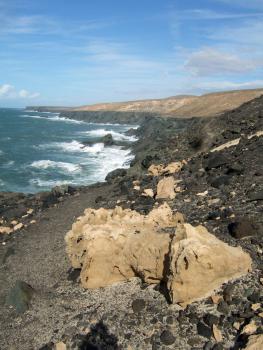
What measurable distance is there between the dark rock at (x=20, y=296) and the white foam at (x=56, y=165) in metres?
32.8

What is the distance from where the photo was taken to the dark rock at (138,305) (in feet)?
38.7

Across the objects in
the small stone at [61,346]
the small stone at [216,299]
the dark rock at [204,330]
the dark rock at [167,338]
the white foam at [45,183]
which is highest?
the small stone at [216,299]

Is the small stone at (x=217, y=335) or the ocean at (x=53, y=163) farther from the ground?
the small stone at (x=217, y=335)

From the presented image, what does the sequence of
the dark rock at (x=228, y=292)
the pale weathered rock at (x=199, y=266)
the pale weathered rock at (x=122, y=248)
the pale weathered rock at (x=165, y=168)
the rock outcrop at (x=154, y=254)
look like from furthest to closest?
the pale weathered rock at (x=165, y=168) → the pale weathered rock at (x=122, y=248) → the rock outcrop at (x=154, y=254) → the pale weathered rock at (x=199, y=266) → the dark rock at (x=228, y=292)

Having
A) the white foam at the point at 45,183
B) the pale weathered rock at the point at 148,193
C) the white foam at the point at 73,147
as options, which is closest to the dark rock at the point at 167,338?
the pale weathered rock at the point at 148,193

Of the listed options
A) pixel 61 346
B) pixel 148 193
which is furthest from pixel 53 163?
pixel 61 346

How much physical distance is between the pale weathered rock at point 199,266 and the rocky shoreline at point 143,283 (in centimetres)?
24

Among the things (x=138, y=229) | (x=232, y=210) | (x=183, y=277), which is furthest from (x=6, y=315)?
(x=232, y=210)

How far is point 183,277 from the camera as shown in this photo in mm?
11156

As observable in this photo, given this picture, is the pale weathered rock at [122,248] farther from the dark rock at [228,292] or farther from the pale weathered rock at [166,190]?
the pale weathered rock at [166,190]

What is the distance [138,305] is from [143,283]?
1096mm

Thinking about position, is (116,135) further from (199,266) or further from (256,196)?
(199,266)

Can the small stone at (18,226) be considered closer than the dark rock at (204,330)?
No

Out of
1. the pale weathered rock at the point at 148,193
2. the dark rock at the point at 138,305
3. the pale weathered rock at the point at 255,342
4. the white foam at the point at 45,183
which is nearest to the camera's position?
the pale weathered rock at the point at 255,342
